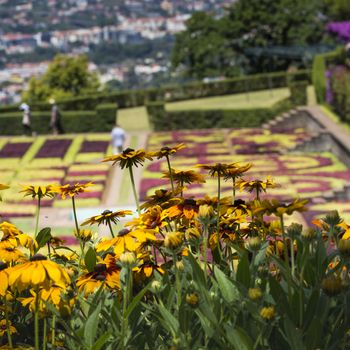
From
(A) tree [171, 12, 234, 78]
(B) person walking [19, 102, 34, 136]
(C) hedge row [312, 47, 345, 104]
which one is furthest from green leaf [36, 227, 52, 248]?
(A) tree [171, 12, 234, 78]

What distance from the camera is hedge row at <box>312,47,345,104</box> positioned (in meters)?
40.3

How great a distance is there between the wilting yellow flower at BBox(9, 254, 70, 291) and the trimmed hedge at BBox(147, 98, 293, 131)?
34391mm

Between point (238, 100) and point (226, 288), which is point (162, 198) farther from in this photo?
point (238, 100)

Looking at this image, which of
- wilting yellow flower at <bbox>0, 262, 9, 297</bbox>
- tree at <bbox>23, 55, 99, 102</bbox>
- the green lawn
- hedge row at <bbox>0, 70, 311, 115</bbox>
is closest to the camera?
wilting yellow flower at <bbox>0, 262, 9, 297</bbox>

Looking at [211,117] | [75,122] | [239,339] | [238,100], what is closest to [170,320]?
[239,339]

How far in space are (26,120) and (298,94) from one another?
1325 centimetres

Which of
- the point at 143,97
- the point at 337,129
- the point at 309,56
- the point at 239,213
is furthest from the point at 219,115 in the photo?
the point at 239,213

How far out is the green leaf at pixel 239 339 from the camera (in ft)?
12.9

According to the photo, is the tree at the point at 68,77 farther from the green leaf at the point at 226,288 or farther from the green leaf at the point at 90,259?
the green leaf at the point at 226,288

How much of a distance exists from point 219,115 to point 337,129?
25.6ft

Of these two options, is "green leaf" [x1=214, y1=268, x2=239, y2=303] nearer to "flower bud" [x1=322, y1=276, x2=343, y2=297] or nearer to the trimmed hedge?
"flower bud" [x1=322, y1=276, x2=343, y2=297]

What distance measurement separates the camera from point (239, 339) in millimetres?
3938

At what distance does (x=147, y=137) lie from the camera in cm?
3616

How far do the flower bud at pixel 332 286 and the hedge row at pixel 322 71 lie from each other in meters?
36.6
